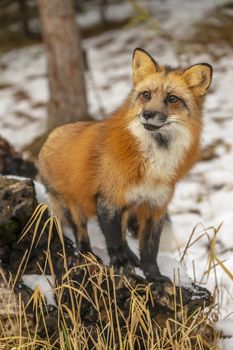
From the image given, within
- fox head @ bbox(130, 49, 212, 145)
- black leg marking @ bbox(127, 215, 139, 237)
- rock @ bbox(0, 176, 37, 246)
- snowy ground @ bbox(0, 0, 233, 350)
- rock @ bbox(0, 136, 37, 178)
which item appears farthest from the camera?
snowy ground @ bbox(0, 0, 233, 350)

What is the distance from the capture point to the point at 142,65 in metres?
4.25

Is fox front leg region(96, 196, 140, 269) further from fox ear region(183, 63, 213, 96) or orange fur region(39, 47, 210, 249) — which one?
fox ear region(183, 63, 213, 96)

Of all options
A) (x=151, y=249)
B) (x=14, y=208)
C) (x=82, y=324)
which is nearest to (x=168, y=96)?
(x=151, y=249)

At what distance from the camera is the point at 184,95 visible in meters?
4.11

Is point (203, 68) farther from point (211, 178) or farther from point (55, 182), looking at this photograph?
point (211, 178)

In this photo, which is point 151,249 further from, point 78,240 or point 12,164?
point 12,164

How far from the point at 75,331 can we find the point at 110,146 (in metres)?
1.35

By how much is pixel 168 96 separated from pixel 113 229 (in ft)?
3.49

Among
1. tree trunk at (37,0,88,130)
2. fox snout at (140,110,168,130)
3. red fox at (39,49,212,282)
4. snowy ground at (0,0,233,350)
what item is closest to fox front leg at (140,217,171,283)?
red fox at (39,49,212,282)

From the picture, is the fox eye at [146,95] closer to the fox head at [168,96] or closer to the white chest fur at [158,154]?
the fox head at [168,96]

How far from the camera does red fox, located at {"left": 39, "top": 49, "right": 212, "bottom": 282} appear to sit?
405cm

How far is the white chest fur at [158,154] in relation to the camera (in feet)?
13.3

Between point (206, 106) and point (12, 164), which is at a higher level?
point (12, 164)

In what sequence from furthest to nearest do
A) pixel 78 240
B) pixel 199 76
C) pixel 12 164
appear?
1. pixel 12 164
2. pixel 78 240
3. pixel 199 76
